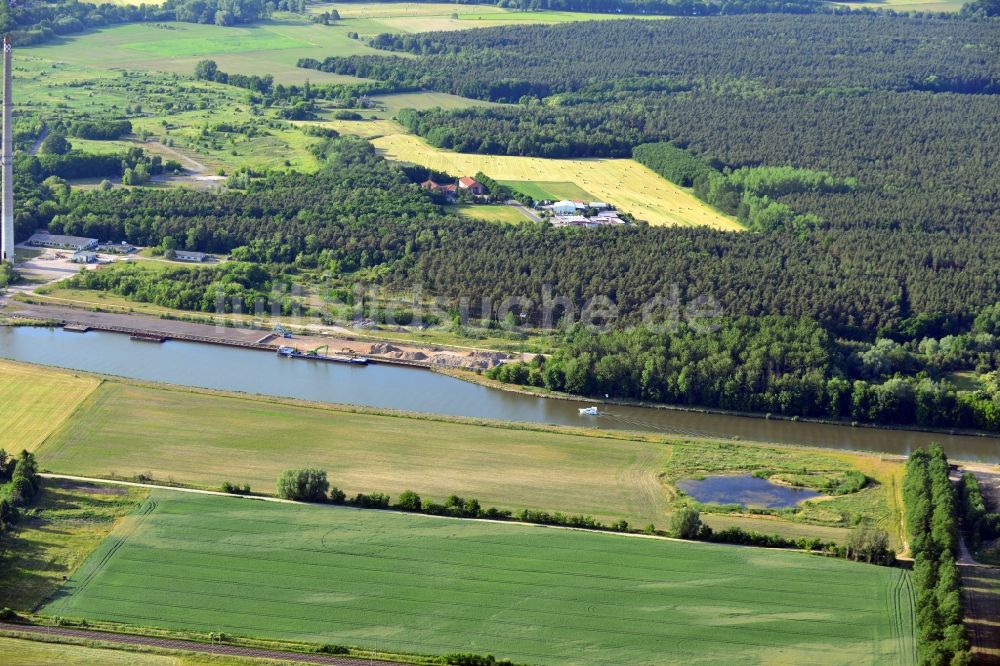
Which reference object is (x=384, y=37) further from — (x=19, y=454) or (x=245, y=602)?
(x=245, y=602)

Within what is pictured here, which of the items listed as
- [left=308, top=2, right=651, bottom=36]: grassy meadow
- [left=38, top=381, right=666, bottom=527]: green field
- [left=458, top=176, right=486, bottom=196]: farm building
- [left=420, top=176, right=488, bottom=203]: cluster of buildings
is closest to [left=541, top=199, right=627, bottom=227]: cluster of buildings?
[left=458, top=176, right=486, bottom=196]: farm building

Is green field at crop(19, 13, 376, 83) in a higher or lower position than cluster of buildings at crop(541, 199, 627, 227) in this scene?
higher

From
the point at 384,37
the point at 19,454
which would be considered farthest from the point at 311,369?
the point at 384,37

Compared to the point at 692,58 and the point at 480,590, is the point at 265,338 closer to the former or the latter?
the point at 480,590

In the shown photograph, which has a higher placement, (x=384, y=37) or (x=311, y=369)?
(x=384, y=37)

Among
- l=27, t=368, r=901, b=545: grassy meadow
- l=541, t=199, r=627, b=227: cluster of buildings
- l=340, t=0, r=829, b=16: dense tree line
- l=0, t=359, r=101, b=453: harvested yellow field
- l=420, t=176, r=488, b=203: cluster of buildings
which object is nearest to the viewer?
l=27, t=368, r=901, b=545: grassy meadow

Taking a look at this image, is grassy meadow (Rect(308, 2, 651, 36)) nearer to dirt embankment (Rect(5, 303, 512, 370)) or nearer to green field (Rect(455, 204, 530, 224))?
green field (Rect(455, 204, 530, 224))
